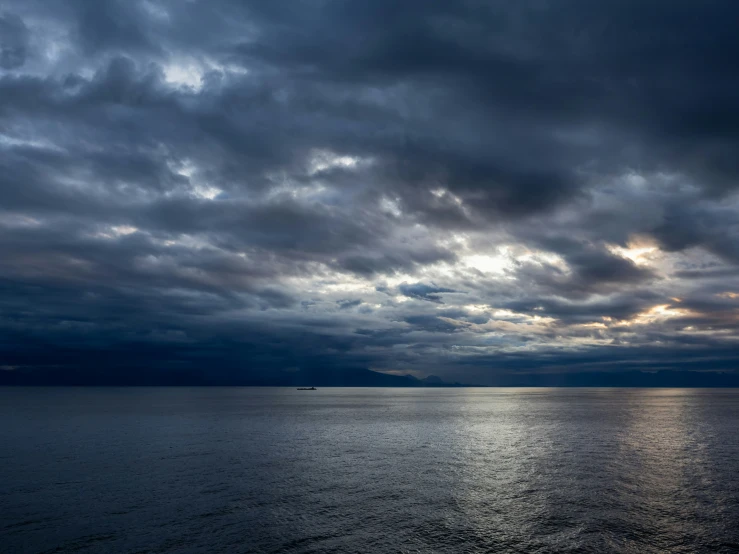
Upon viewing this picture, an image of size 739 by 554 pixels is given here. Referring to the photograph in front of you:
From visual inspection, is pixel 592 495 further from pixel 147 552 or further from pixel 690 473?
pixel 147 552

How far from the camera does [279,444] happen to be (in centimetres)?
8725

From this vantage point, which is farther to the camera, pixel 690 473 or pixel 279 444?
pixel 279 444

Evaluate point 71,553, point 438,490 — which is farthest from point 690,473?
point 71,553

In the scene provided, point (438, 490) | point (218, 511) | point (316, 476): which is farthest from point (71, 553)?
point (438, 490)

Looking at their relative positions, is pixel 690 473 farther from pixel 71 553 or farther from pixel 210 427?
pixel 210 427

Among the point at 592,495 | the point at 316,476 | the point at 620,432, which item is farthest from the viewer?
the point at 620,432

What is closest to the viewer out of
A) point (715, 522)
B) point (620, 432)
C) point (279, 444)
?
point (715, 522)

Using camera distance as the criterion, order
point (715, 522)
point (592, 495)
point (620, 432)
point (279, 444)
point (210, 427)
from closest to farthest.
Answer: point (715, 522) < point (592, 495) < point (279, 444) < point (620, 432) < point (210, 427)

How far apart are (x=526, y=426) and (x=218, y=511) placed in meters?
97.4

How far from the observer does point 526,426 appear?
403ft

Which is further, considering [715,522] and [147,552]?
[715,522]

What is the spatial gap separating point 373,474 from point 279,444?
32980 mm

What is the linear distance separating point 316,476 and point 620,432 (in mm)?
81354

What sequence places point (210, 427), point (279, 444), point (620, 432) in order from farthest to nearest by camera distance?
point (210, 427)
point (620, 432)
point (279, 444)
